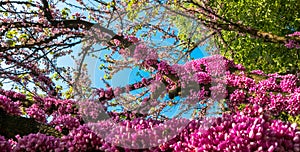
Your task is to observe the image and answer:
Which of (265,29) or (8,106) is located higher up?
(265,29)

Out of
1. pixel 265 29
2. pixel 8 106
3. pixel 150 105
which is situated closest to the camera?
pixel 8 106

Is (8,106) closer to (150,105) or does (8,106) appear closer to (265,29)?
(150,105)

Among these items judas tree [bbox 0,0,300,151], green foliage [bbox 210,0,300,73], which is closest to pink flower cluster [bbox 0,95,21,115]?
judas tree [bbox 0,0,300,151]

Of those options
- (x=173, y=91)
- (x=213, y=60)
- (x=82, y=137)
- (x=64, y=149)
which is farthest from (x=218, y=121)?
(x=213, y=60)

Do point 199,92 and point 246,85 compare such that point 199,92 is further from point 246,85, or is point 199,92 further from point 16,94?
point 16,94

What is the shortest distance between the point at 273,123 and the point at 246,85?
11.6 feet

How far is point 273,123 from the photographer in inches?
91.0

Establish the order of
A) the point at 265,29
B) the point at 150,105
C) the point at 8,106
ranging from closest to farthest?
the point at 8,106 → the point at 150,105 → the point at 265,29

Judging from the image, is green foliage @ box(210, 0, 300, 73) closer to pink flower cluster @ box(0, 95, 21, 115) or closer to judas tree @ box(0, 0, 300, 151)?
judas tree @ box(0, 0, 300, 151)

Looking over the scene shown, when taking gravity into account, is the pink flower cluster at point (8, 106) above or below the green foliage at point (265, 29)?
below

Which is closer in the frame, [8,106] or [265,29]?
[8,106]

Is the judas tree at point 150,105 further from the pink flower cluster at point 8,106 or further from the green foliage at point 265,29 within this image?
the green foliage at point 265,29

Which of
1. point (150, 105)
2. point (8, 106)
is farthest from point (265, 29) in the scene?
point (8, 106)

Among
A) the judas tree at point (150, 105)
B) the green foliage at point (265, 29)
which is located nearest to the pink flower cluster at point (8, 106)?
the judas tree at point (150, 105)
